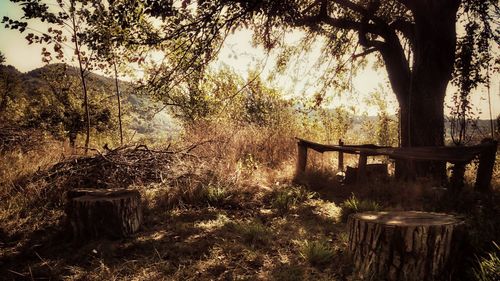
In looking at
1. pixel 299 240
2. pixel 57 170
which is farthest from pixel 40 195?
pixel 299 240

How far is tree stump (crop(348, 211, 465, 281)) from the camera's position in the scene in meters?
2.93

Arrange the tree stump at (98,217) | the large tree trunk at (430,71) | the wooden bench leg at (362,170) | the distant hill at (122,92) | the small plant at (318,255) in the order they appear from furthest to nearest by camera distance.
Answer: the distant hill at (122,92), the large tree trunk at (430,71), the wooden bench leg at (362,170), the tree stump at (98,217), the small plant at (318,255)

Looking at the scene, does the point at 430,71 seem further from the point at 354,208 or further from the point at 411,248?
the point at 411,248

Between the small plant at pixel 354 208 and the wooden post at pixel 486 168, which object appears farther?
the wooden post at pixel 486 168

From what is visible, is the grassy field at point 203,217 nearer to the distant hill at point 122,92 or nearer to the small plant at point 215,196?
the small plant at point 215,196

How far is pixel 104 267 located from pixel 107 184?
2.46 m

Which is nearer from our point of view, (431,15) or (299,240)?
(299,240)

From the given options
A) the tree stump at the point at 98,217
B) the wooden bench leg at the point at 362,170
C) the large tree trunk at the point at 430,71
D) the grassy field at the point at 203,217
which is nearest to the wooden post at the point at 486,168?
the grassy field at the point at 203,217

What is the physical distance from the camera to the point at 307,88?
10.4 meters

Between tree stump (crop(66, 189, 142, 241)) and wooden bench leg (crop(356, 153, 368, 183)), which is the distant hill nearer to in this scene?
tree stump (crop(66, 189, 142, 241))

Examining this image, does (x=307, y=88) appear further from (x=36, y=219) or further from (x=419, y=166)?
(x=36, y=219)

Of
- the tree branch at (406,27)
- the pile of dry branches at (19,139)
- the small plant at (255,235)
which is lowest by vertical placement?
the small plant at (255,235)

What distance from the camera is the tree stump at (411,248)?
2.93m

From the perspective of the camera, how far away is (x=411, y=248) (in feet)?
9.63
